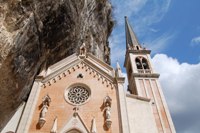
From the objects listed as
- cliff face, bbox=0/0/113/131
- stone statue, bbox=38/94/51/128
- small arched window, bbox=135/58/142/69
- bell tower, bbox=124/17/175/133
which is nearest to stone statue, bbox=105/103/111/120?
bell tower, bbox=124/17/175/133

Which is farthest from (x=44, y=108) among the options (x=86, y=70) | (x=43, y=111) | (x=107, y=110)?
(x=86, y=70)

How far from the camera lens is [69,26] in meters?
15.7

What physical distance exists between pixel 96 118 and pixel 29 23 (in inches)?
276

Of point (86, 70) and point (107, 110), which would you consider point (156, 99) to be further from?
point (86, 70)

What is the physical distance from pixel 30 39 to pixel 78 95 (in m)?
4.75

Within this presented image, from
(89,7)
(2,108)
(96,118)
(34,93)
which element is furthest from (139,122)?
(89,7)

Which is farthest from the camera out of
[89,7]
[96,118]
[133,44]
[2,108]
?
[133,44]

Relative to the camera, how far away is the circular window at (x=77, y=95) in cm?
1288

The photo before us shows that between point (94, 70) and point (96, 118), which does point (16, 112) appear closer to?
point (96, 118)

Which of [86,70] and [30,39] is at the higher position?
[30,39]

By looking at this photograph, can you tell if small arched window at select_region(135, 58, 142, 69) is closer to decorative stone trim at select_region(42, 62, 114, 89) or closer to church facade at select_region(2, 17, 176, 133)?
church facade at select_region(2, 17, 176, 133)

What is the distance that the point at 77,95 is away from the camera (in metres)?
13.2

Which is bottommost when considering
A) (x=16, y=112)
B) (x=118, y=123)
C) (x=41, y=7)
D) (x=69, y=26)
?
(x=118, y=123)

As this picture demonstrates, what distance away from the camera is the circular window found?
12.9 m
